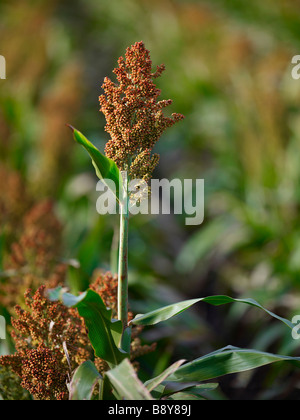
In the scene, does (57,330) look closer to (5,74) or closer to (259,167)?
(259,167)

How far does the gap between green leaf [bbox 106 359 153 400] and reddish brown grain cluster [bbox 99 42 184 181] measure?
0.37m

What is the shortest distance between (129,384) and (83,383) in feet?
0.35

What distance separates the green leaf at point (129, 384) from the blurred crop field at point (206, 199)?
16.7 inches

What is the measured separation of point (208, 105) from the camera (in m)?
4.55

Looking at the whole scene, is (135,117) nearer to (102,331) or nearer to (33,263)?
(102,331)

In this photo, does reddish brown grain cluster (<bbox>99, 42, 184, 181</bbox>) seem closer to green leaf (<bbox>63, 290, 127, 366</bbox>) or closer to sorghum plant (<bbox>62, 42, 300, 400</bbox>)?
sorghum plant (<bbox>62, 42, 300, 400</bbox>)

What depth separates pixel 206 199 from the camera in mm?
3424

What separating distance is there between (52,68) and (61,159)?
299 cm

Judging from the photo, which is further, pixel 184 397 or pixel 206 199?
pixel 206 199

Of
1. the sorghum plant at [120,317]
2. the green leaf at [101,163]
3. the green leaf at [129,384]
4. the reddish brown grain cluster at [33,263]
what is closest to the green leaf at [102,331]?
the sorghum plant at [120,317]

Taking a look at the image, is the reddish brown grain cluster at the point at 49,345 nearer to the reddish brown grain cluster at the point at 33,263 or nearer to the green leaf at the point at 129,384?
the green leaf at the point at 129,384

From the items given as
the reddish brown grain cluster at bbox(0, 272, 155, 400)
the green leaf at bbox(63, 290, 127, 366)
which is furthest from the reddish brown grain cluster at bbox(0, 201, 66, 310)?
the green leaf at bbox(63, 290, 127, 366)

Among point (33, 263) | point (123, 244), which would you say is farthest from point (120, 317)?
point (33, 263)

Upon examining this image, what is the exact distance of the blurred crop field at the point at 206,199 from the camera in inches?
78.8
